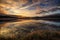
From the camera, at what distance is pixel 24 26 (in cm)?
417

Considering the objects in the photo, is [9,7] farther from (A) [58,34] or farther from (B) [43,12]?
(A) [58,34]

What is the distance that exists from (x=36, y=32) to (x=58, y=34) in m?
0.62

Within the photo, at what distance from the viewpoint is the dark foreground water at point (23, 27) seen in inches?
158

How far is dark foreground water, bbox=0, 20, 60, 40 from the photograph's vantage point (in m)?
4.02

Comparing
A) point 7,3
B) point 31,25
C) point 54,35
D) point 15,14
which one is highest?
point 7,3

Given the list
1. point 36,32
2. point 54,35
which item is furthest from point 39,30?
point 54,35

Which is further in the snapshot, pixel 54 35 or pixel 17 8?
pixel 17 8

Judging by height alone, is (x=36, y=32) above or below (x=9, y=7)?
below

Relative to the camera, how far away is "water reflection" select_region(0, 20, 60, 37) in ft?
13.3

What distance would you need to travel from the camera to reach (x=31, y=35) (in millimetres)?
3990

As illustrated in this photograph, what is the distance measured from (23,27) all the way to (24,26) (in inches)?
1.7

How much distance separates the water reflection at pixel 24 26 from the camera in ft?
13.3

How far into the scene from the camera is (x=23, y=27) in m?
4.16

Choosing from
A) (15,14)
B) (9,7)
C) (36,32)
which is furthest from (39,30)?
(9,7)
